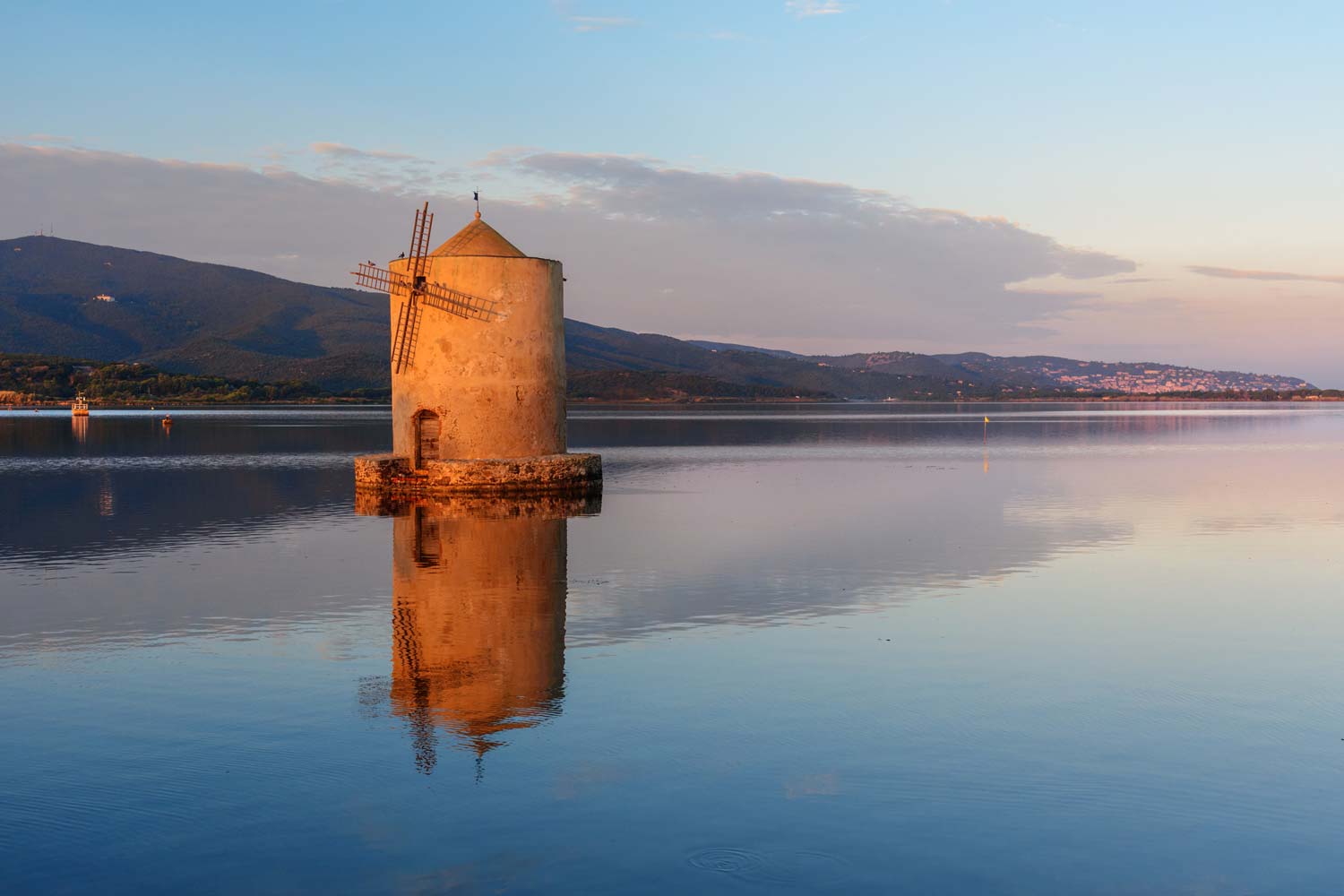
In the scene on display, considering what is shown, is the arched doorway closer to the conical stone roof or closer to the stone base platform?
the stone base platform

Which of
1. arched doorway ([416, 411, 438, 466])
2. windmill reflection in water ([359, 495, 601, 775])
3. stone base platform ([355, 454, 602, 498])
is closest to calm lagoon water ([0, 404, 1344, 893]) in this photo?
windmill reflection in water ([359, 495, 601, 775])

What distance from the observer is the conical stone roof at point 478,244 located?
2408 cm

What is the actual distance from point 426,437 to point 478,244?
153 inches

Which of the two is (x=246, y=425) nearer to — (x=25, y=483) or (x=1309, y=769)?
(x=25, y=483)

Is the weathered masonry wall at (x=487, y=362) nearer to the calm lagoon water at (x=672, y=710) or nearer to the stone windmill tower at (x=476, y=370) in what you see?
the stone windmill tower at (x=476, y=370)

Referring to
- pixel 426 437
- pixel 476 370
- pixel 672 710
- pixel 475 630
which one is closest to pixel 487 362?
pixel 476 370

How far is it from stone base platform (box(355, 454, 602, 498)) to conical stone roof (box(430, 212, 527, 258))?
3930 mm

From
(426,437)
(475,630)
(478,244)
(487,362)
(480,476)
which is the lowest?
(475,630)

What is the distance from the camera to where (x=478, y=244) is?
80.0ft

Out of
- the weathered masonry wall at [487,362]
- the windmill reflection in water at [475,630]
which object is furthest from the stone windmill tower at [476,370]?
the windmill reflection in water at [475,630]

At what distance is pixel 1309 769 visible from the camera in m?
6.70

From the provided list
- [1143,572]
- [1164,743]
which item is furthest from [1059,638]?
[1143,572]

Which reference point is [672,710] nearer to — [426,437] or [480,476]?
[480,476]

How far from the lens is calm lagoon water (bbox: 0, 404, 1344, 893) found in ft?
18.1
